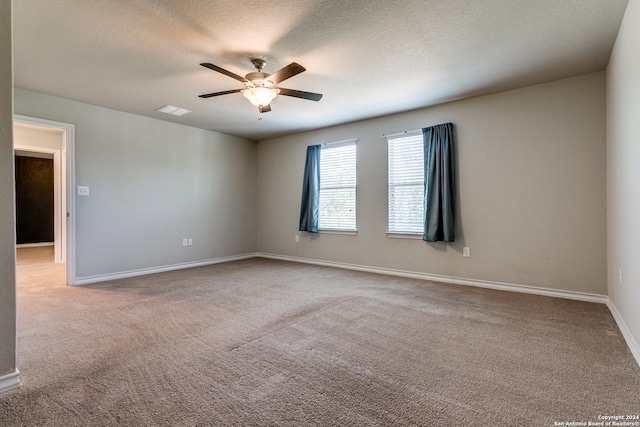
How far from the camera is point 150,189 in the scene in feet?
16.5

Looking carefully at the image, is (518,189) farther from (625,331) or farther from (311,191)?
(311,191)

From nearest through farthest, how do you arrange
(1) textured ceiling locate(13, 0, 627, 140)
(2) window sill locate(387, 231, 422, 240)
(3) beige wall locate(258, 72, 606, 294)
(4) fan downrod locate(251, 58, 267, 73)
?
(1) textured ceiling locate(13, 0, 627, 140)
(4) fan downrod locate(251, 58, 267, 73)
(3) beige wall locate(258, 72, 606, 294)
(2) window sill locate(387, 231, 422, 240)

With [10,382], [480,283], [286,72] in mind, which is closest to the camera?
[10,382]

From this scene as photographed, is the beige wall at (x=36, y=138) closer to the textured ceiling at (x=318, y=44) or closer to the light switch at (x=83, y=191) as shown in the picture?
the light switch at (x=83, y=191)

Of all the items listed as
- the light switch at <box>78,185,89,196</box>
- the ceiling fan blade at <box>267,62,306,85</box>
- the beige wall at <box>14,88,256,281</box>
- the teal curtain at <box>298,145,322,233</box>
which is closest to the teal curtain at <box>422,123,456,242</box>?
the teal curtain at <box>298,145,322,233</box>

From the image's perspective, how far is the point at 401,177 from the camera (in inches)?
187

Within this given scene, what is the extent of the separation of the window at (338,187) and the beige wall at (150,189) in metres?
1.82

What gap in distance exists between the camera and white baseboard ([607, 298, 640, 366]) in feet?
6.80

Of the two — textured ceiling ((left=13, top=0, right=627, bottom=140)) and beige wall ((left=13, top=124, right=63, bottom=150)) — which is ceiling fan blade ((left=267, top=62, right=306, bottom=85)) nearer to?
textured ceiling ((left=13, top=0, right=627, bottom=140))

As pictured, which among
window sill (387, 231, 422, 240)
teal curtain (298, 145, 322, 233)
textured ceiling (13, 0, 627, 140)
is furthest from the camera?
teal curtain (298, 145, 322, 233)

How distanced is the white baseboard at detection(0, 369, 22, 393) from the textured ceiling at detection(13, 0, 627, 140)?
8.10ft

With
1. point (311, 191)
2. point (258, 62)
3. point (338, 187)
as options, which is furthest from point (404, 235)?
point (258, 62)

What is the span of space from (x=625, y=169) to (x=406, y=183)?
8.26 ft

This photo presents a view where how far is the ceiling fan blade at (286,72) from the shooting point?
98.4 inches
